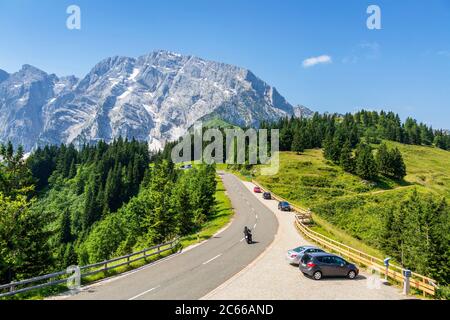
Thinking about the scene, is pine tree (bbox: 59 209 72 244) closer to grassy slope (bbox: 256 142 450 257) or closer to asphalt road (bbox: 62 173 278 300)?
grassy slope (bbox: 256 142 450 257)

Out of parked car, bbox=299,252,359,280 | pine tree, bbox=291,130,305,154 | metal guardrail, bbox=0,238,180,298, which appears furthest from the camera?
pine tree, bbox=291,130,305,154

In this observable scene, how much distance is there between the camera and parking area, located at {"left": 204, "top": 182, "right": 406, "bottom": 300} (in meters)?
18.8

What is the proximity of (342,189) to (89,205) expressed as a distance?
278 ft

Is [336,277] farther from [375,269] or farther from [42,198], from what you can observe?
[42,198]

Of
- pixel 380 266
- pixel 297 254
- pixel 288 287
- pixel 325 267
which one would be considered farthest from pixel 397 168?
pixel 288 287

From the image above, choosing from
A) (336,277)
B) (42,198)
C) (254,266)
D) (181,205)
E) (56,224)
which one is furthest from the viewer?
(42,198)

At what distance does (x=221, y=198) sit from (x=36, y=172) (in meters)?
127

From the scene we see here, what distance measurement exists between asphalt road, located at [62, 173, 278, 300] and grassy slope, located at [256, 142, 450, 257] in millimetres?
19784

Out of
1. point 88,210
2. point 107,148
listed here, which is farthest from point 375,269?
point 107,148

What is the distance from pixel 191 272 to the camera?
23.8m

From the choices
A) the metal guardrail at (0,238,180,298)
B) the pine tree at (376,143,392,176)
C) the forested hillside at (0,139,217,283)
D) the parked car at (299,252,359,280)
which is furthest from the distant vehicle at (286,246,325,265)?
the pine tree at (376,143,392,176)

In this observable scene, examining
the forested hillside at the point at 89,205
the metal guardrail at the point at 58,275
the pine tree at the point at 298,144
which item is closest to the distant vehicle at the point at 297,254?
the metal guardrail at the point at 58,275

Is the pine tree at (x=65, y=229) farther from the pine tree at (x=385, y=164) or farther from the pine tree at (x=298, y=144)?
the pine tree at (x=385, y=164)

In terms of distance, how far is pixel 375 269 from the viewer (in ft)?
80.9
